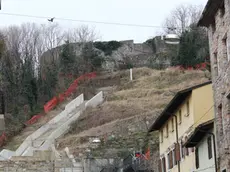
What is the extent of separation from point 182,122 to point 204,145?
5639 millimetres

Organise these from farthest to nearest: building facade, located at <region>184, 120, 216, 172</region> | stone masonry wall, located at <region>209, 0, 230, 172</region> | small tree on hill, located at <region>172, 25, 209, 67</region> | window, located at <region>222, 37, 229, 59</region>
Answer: small tree on hill, located at <region>172, 25, 209, 67</region>
building facade, located at <region>184, 120, 216, 172</region>
window, located at <region>222, 37, 229, 59</region>
stone masonry wall, located at <region>209, 0, 230, 172</region>

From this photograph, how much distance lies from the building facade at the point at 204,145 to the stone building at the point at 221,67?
255 cm

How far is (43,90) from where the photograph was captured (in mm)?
89125

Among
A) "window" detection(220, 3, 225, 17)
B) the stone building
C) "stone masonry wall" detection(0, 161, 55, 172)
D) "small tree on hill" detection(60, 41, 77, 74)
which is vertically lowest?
"stone masonry wall" detection(0, 161, 55, 172)

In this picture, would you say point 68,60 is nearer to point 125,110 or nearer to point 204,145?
point 125,110

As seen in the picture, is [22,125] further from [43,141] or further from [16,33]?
[16,33]

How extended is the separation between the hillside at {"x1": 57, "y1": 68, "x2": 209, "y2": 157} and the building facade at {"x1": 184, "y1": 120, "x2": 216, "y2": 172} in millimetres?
20087

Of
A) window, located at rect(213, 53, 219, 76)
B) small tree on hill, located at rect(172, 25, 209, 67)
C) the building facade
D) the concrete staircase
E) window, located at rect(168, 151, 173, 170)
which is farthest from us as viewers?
small tree on hill, located at rect(172, 25, 209, 67)

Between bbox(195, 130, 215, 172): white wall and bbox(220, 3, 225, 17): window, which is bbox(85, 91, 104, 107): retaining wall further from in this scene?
bbox(220, 3, 225, 17): window

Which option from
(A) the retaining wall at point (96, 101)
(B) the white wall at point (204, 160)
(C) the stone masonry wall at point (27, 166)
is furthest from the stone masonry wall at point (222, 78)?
(A) the retaining wall at point (96, 101)

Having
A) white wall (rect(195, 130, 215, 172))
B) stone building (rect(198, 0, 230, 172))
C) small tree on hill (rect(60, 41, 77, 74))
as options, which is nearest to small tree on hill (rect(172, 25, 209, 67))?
small tree on hill (rect(60, 41, 77, 74))

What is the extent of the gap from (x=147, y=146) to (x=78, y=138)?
807 centimetres

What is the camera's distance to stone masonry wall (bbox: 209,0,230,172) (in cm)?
2589

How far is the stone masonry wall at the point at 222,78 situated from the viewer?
84.9 feet
